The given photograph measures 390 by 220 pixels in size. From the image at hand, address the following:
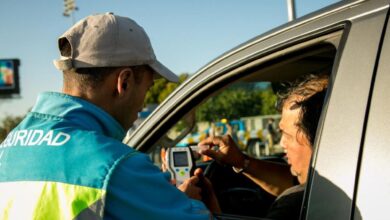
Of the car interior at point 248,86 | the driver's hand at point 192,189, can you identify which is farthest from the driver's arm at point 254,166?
the driver's hand at point 192,189

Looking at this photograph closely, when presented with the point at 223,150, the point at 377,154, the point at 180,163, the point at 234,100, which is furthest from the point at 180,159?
the point at 234,100

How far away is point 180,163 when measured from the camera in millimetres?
2340

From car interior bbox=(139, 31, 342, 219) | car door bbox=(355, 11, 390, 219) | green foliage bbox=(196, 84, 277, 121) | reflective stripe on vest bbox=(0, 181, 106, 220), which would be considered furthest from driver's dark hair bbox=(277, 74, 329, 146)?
reflective stripe on vest bbox=(0, 181, 106, 220)

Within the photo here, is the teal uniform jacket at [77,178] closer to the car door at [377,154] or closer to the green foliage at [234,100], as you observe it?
the car door at [377,154]

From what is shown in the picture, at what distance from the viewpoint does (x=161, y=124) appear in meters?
2.37

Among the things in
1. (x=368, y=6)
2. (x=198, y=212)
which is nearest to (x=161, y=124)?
(x=198, y=212)

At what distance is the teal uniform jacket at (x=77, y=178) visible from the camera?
1324 mm

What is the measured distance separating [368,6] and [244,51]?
56cm

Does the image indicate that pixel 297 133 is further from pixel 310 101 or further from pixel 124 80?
pixel 124 80

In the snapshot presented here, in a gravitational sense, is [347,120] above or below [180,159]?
above

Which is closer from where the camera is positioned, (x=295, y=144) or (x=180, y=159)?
(x=295, y=144)

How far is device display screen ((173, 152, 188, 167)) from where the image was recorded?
7.66 feet

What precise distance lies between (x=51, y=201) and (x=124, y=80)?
20.0 inches

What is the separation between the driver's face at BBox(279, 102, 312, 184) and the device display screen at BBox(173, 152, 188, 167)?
474 millimetres
